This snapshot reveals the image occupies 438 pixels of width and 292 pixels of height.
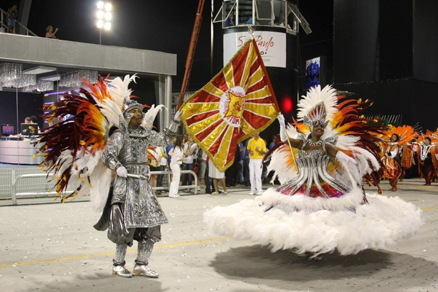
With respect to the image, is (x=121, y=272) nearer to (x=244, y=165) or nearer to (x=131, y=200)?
(x=131, y=200)

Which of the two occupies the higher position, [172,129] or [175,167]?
[172,129]

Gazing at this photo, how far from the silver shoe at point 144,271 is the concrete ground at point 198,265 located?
0.35 ft

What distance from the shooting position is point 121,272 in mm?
6461

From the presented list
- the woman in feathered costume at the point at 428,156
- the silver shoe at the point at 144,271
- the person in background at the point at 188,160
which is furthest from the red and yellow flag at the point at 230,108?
the woman in feathered costume at the point at 428,156

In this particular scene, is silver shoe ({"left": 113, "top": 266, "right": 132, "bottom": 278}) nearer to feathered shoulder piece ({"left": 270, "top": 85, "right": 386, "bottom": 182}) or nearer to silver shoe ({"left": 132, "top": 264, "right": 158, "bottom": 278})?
silver shoe ({"left": 132, "top": 264, "right": 158, "bottom": 278})

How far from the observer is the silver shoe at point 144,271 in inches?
254

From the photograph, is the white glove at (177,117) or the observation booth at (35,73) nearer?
the white glove at (177,117)

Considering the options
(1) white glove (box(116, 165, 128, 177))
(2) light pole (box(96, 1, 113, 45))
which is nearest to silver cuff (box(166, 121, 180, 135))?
(1) white glove (box(116, 165, 128, 177))

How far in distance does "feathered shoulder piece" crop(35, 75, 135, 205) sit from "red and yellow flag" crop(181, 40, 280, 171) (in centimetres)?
93

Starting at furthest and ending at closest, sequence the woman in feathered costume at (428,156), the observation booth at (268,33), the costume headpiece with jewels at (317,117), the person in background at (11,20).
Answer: the woman in feathered costume at (428,156) < the person in background at (11,20) < the observation booth at (268,33) < the costume headpiece with jewels at (317,117)

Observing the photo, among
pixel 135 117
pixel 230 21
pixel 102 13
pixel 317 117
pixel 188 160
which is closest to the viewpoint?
pixel 135 117

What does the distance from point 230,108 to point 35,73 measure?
34.1 ft

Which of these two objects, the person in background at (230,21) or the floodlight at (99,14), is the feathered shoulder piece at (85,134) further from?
the floodlight at (99,14)

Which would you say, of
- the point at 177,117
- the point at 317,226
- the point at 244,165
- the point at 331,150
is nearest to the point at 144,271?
the point at 177,117
